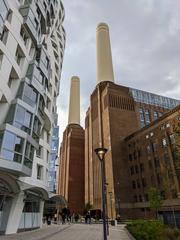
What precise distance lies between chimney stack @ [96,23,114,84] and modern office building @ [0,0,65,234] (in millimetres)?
56284

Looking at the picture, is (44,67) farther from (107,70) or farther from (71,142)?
(71,142)

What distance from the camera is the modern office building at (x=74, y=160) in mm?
79556

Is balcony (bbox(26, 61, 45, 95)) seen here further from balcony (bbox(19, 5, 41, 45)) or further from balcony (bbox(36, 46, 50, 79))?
balcony (bbox(19, 5, 41, 45))

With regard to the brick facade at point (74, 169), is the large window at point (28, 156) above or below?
below

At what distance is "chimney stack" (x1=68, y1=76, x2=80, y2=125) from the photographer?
9875 cm

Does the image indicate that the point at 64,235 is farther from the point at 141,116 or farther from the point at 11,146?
the point at 141,116

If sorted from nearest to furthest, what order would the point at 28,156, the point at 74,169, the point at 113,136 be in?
1. the point at 28,156
2. the point at 113,136
3. the point at 74,169

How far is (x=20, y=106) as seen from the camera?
17719 mm

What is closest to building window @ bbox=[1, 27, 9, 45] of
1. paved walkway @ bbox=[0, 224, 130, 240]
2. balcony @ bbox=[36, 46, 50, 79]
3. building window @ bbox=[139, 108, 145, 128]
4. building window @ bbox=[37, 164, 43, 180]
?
balcony @ bbox=[36, 46, 50, 79]

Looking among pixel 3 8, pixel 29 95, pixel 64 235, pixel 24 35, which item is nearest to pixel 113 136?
pixel 29 95

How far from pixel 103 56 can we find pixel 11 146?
72.1 meters

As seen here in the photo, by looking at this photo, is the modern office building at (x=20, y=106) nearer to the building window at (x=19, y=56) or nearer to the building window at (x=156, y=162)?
the building window at (x=19, y=56)

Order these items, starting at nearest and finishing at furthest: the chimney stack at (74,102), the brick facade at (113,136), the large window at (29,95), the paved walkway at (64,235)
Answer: the paved walkway at (64,235)
the large window at (29,95)
the brick facade at (113,136)
the chimney stack at (74,102)

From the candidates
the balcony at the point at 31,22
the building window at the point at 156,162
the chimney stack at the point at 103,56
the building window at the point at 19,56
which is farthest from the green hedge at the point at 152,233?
the chimney stack at the point at 103,56
